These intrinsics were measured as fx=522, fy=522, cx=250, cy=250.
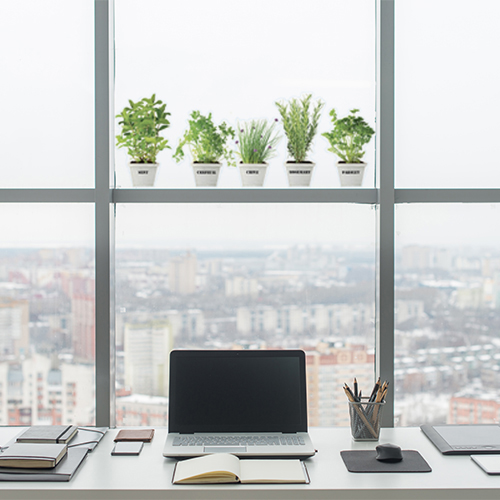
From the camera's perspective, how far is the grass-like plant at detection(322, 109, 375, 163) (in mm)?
1850

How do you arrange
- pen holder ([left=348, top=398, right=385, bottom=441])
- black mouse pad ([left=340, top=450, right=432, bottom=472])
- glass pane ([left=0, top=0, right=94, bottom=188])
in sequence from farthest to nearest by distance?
glass pane ([left=0, top=0, right=94, bottom=188]) → pen holder ([left=348, top=398, right=385, bottom=441]) → black mouse pad ([left=340, top=450, right=432, bottom=472])

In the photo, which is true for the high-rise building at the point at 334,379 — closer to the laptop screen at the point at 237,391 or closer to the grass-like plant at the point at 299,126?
the laptop screen at the point at 237,391

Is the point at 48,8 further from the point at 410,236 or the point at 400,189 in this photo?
the point at 410,236

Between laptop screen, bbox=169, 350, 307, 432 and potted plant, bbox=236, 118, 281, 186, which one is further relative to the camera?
potted plant, bbox=236, 118, 281, 186

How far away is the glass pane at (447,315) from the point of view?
2027 mm

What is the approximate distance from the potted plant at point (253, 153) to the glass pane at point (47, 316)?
0.62m

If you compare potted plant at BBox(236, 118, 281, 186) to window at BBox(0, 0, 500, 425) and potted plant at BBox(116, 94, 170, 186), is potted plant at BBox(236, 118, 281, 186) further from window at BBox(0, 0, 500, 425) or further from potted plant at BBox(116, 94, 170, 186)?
potted plant at BBox(116, 94, 170, 186)

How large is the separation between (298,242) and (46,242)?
97 centimetres

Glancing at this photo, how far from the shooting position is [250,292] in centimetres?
204

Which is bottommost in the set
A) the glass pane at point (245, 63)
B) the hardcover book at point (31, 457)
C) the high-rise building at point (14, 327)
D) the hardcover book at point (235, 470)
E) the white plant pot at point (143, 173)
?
the hardcover book at point (235, 470)

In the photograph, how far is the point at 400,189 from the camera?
6.24ft

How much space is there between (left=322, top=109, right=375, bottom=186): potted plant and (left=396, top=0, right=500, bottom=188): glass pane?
0.22 m

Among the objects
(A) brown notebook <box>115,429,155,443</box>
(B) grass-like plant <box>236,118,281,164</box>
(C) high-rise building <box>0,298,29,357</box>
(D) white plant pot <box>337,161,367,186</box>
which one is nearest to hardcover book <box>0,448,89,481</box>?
(A) brown notebook <box>115,429,155,443</box>

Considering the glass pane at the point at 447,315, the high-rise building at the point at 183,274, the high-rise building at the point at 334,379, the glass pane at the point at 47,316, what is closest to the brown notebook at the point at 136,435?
the glass pane at the point at 47,316
